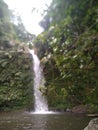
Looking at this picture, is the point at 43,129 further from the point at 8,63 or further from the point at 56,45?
the point at 8,63

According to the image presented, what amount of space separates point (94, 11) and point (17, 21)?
4256cm

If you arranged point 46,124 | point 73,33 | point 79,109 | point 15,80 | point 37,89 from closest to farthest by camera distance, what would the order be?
point 73,33 → point 46,124 → point 79,109 → point 37,89 → point 15,80

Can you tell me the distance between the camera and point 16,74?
23.0 meters

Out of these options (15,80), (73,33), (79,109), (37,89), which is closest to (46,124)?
(73,33)

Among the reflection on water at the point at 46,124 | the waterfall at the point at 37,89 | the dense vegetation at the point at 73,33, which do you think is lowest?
the reflection on water at the point at 46,124

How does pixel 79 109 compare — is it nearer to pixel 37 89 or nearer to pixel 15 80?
pixel 37 89

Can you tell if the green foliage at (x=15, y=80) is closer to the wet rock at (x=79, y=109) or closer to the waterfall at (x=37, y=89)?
the waterfall at (x=37, y=89)

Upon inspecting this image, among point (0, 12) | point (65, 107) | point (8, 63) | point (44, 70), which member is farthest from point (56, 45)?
point (0, 12)

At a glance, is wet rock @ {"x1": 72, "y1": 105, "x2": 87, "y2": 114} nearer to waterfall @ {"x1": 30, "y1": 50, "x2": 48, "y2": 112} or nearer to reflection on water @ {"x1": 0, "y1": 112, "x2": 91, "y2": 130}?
waterfall @ {"x1": 30, "y1": 50, "x2": 48, "y2": 112}

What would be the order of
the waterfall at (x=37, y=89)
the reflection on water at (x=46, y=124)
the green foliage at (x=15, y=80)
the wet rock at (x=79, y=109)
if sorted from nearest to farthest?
the reflection on water at (x=46, y=124) < the wet rock at (x=79, y=109) < the waterfall at (x=37, y=89) < the green foliage at (x=15, y=80)

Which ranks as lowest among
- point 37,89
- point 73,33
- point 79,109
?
point 73,33

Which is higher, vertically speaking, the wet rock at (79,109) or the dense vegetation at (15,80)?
the dense vegetation at (15,80)

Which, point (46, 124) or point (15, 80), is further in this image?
point (15, 80)

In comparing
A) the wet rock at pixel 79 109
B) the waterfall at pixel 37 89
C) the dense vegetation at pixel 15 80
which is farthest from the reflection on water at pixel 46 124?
the dense vegetation at pixel 15 80
